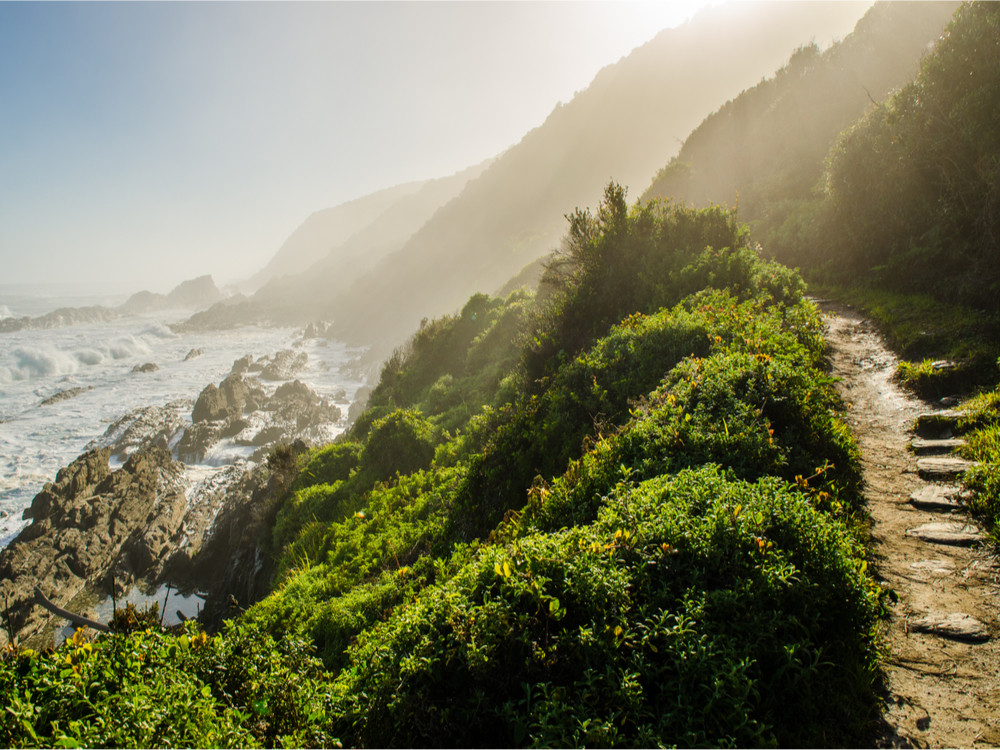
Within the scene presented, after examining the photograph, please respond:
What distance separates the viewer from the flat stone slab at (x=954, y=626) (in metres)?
3.22

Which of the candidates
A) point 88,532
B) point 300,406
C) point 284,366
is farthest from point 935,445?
point 284,366

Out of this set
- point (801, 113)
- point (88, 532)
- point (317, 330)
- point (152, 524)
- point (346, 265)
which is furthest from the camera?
point (346, 265)

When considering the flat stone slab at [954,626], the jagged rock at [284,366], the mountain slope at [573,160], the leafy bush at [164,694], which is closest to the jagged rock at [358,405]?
the jagged rock at [284,366]

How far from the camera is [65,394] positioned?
137ft

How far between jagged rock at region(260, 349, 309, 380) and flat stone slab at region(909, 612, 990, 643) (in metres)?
53.3

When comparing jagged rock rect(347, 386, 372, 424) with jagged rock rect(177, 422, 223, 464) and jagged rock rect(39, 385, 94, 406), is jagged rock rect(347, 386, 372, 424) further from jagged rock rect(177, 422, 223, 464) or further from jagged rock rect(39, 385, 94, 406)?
jagged rock rect(39, 385, 94, 406)

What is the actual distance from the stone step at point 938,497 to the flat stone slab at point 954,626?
1.49 metres

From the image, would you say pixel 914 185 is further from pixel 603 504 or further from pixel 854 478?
pixel 603 504

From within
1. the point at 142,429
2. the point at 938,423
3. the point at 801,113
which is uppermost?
the point at 801,113

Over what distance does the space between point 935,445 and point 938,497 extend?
111 centimetres

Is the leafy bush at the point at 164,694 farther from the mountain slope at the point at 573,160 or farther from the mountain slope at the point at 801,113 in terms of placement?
the mountain slope at the point at 573,160

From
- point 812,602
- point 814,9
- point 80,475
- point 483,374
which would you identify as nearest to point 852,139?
point 483,374

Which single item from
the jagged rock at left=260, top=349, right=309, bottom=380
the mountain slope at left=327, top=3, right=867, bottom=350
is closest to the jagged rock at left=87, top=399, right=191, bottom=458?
the jagged rock at left=260, top=349, right=309, bottom=380

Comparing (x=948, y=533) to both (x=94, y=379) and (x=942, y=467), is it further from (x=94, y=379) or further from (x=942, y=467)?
(x=94, y=379)
